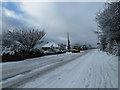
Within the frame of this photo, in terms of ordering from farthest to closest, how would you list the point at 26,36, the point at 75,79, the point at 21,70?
the point at 26,36 → the point at 21,70 → the point at 75,79

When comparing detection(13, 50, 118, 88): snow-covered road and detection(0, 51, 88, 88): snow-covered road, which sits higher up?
detection(13, 50, 118, 88): snow-covered road

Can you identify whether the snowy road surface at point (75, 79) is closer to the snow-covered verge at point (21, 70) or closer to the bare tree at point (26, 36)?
the snow-covered verge at point (21, 70)

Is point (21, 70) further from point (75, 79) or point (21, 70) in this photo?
point (75, 79)

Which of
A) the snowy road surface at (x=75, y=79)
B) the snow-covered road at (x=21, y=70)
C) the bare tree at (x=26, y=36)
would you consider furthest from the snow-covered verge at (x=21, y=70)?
the bare tree at (x=26, y=36)

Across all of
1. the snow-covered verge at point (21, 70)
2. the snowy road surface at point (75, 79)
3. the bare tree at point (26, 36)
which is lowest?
the snow-covered verge at point (21, 70)

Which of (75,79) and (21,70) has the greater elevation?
(75,79)

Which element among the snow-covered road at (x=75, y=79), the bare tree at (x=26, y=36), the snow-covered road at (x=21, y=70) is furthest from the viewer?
the bare tree at (x=26, y=36)

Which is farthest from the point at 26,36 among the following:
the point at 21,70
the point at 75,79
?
the point at 75,79

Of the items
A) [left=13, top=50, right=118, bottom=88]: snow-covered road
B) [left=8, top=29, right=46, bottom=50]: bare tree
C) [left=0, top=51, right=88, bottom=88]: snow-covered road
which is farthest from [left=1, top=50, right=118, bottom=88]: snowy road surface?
[left=8, top=29, right=46, bottom=50]: bare tree

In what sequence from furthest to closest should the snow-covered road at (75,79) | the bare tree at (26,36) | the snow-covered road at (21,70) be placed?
1. the bare tree at (26,36)
2. the snow-covered road at (21,70)
3. the snow-covered road at (75,79)

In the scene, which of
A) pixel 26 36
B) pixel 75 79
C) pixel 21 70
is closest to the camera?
pixel 75 79

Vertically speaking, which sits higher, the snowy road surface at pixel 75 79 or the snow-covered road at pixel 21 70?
the snowy road surface at pixel 75 79

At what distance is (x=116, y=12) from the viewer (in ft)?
30.8

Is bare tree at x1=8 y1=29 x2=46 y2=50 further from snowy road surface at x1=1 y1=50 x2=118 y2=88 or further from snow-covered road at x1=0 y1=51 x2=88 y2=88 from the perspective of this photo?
snowy road surface at x1=1 y1=50 x2=118 y2=88
